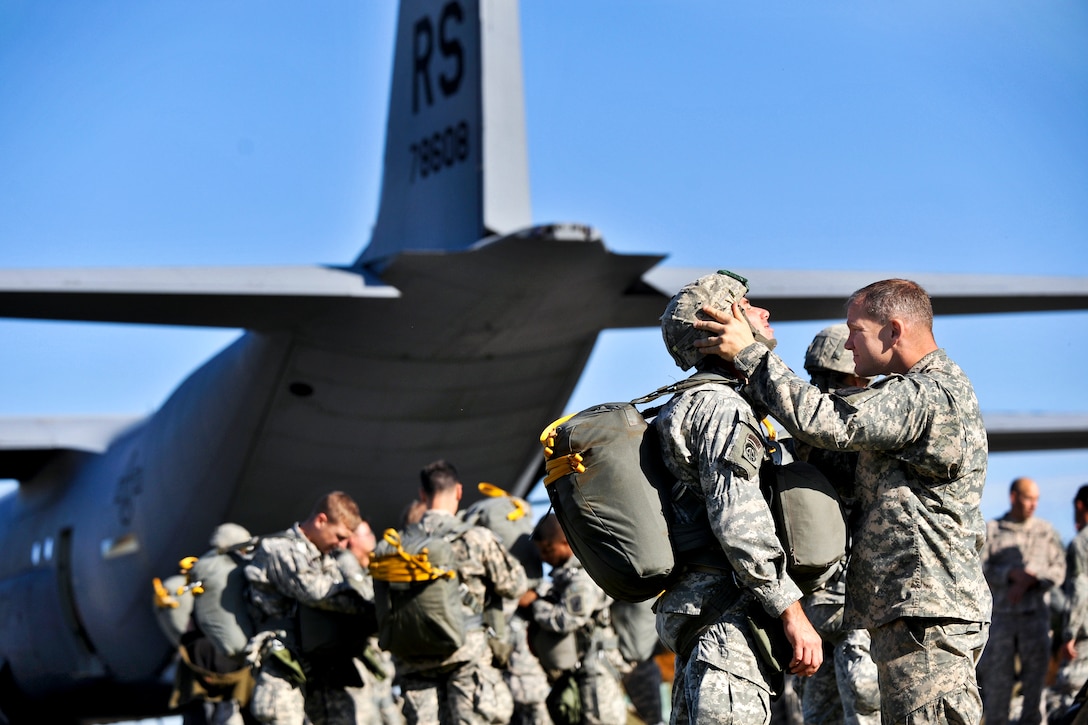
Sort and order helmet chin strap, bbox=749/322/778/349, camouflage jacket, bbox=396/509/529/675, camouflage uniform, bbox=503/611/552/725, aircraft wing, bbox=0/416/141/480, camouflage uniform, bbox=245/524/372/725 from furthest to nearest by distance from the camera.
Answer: aircraft wing, bbox=0/416/141/480 < camouflage uniform, bbox=503/611/552/725 < camouflage uniform, bbox=245/524/372/725 < camouflage jacket, bbox=396/509/529/675 < helmet chin strap, bbox=749/322/778/349

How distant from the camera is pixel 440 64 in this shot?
31.9 ft

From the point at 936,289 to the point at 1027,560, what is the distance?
2244 millimetres

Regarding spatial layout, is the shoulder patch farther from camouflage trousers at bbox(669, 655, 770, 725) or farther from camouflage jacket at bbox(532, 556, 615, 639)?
camouflage jacket at bbox(532, 556, 615, 639)

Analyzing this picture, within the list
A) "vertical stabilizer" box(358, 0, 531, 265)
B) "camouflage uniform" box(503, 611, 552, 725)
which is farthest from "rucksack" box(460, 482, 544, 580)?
"vertical stabilizer" box(358, 0, 531, 265)

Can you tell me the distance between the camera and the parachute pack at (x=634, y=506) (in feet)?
10.0


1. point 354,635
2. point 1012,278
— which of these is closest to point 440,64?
point 1012,278

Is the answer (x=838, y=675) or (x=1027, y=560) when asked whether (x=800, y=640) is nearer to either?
(x=838, y=675)

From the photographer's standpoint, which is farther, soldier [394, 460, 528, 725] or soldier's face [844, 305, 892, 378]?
soldier [394, 460, 528, 725]

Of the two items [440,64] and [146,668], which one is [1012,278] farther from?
[146,668]

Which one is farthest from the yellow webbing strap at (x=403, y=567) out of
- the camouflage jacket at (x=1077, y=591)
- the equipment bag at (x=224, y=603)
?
the camouflage jacket at (x=1077, y=591)

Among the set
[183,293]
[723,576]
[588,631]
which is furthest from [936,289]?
[723,576]

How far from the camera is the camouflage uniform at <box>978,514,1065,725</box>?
23.3 feet

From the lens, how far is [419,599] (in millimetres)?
5180

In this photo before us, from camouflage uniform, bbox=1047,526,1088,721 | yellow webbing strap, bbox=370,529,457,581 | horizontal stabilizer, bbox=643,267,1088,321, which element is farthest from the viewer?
horizontal stabilizer, bbox=643,267,1088,321
